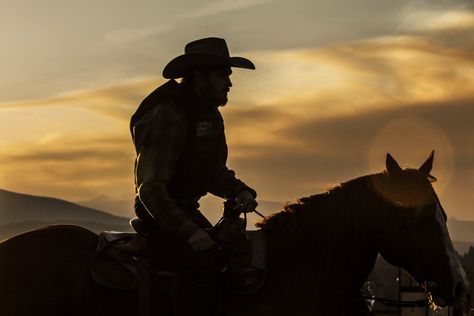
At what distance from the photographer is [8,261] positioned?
30.7 ft

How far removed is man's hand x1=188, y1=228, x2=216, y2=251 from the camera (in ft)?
29.3

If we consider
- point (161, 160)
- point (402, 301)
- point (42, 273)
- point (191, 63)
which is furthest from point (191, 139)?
point (402, 301)

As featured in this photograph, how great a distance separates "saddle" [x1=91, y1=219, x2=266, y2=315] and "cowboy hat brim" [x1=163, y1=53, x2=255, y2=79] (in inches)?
62.7

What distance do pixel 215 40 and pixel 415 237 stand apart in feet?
9.61

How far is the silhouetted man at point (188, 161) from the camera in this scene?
9023mm

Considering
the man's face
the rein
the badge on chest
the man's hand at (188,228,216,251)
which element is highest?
the man's face

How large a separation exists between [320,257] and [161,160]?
6.27 ft

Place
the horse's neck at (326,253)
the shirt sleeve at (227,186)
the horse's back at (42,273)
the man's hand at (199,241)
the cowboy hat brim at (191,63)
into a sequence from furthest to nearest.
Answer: the shirt sleeve at (227,186), the cowboy hat brim at (191,63), the horse's neck at (326,253), the horse's back at (42,273), the man's hand at (199,241)

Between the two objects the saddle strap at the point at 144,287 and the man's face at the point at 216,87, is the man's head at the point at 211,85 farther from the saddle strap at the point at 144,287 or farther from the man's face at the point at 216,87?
the saddle strap at the point at 144,287

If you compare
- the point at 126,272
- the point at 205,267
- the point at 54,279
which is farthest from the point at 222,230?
the point at 54,279

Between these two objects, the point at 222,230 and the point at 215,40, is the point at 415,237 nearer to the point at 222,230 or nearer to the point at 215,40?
the point at 222,230

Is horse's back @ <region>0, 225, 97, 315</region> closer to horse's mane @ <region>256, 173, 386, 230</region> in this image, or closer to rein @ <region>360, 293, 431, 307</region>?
horse's mane @ <region>256, 173, 386, 230</region>

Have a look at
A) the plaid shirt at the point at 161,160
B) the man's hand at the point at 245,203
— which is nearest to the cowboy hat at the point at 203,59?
the plaid shirt at the point at 161,160

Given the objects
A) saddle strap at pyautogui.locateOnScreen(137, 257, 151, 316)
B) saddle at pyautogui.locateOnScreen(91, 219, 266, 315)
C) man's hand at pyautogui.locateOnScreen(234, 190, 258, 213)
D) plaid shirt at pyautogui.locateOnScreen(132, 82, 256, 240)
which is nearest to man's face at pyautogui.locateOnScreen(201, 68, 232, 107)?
plaid shirt at pyautogui.locateOnScreen(132, 82, 256, 240)
